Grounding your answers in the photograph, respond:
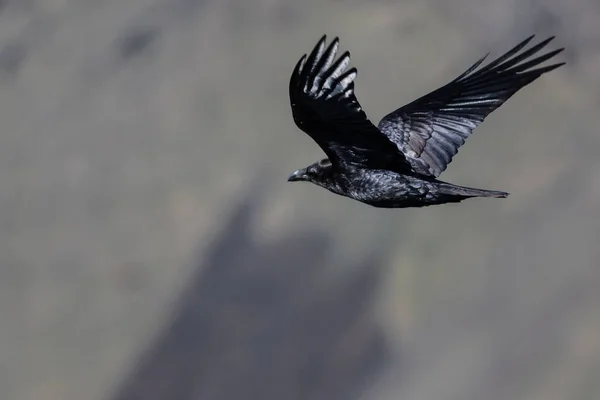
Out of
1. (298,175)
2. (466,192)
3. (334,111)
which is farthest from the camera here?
(298,175)

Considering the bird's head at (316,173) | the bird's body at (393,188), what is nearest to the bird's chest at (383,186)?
the bird's body at (393,188)

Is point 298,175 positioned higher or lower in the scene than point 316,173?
higher

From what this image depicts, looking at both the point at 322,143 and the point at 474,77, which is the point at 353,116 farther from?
the point at 474,77

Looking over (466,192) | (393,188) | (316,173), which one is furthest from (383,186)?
(316,173)

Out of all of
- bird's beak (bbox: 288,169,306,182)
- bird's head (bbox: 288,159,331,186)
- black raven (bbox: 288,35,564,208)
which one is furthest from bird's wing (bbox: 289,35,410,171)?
bird's beak (bbox: 288,169,306,182)

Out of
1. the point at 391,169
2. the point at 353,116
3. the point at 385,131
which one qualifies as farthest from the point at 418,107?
the point at 353,116

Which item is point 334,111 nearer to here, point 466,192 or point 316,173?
point 466,192

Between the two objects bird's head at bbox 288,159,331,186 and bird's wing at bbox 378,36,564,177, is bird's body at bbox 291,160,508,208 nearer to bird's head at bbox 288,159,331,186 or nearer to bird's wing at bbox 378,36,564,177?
bird's head at bbox 288,159,331,186

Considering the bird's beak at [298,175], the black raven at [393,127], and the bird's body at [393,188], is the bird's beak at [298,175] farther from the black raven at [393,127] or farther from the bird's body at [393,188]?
the bird's body at [393,188]
